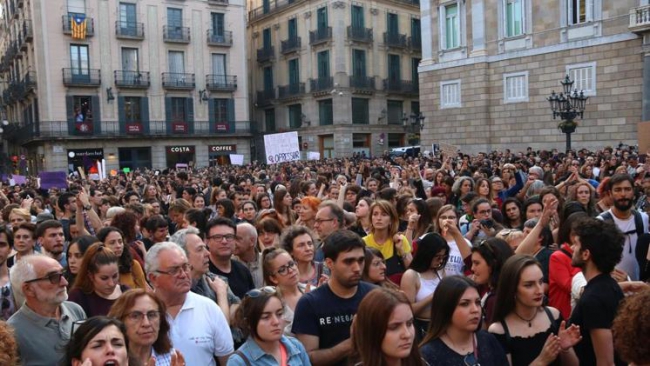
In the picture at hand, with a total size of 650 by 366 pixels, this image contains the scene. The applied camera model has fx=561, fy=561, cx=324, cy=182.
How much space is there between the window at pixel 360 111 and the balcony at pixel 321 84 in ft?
6.71

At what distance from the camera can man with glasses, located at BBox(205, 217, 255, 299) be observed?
5.02m

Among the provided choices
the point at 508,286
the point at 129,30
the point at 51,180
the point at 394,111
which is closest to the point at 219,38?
the point at 129,30

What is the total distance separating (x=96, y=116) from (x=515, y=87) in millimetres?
25863

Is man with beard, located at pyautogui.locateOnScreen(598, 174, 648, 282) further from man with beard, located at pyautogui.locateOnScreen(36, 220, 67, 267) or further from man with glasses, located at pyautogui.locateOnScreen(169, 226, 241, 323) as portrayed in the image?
man with beard, located at pyautogui.locateOnScreen(36, 220, 67, 267)

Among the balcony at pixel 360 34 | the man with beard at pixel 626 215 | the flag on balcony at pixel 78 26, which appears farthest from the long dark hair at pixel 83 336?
the balcony at pixel 360 34

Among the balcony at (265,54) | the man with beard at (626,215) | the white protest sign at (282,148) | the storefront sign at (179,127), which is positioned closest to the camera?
the man with beard at (626,215)

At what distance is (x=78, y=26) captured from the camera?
35.0 m

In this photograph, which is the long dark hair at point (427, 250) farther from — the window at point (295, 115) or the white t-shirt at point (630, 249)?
the window at point (295, 115)

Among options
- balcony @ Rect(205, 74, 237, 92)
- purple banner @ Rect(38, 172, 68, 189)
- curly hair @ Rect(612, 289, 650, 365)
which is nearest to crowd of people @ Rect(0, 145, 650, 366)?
curly hair @ Rect(612, 289, 650, 365)

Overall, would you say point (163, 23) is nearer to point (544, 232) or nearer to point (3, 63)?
point (3, 63)

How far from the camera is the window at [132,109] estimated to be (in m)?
37.8

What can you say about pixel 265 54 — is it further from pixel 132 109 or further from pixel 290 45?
pixel 132 109

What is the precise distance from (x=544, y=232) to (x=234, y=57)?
38.6 meters

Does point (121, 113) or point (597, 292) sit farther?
point (121, 113)
